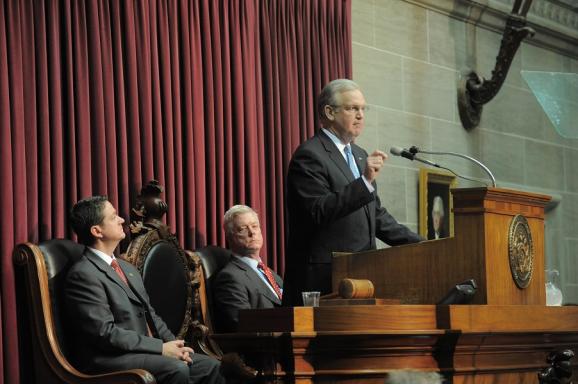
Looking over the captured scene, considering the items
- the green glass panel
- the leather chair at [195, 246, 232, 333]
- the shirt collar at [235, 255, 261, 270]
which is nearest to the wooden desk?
the leather chair at [195, 246, 232, 333]

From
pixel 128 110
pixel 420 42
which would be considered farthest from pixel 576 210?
pixel 128 110

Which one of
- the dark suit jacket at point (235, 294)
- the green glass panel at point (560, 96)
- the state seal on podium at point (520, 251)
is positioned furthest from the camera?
the green glass panel at point (560, 96)

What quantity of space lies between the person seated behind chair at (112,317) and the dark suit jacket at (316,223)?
77cm

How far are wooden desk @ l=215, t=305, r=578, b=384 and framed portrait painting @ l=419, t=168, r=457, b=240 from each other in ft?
17.4

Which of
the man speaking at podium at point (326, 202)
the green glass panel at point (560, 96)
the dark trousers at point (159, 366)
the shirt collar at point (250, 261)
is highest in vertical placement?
the green glass panel at point (560, 96)

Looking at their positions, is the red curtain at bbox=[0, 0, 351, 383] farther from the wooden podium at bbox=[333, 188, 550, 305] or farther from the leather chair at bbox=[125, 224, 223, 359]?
the wooden podium at bbox=[333, 188, 550, 305]

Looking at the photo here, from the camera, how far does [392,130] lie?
922cm

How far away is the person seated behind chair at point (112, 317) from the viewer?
214 inches

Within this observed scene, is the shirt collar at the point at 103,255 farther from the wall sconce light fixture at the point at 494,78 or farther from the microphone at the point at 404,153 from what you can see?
the wall sconce light fixture at the point at 494,78

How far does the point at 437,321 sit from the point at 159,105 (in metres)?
3.36

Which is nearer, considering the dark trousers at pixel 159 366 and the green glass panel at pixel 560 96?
the dark trousers at pixel 159 366

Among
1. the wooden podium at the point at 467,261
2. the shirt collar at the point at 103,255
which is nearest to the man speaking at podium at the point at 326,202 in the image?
the wooden podium at the point at 467,261

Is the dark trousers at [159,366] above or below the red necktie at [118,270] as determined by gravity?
below

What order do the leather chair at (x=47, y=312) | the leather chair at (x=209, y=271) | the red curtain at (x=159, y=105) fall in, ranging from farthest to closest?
1. the leather chair at (x=209, y=271)
2. the red curtain at (x=159, y=105)
3. the leather chair at (x=47, y=312)
